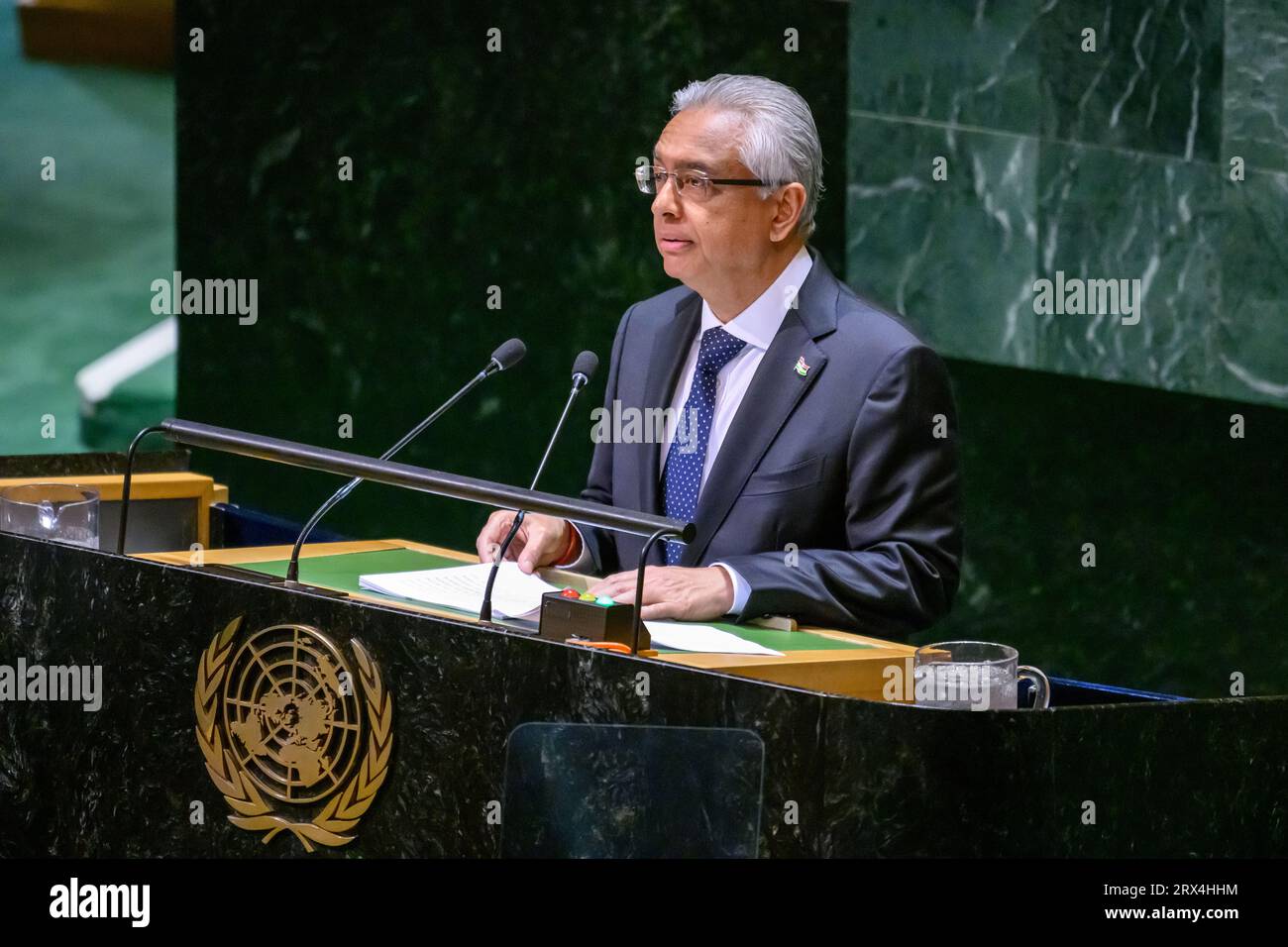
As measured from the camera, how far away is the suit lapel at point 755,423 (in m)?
3.40

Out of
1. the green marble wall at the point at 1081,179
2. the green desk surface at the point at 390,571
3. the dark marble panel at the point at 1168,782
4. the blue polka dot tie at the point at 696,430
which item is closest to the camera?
the dark marble panel at the point at 1168,782

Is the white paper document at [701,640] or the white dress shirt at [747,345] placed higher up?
the white dress shirt at [747,345]

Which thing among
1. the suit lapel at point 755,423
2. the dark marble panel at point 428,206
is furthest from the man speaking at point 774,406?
the dark marble panel at point 428,206

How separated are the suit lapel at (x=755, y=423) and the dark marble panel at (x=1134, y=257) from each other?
257 centimetres

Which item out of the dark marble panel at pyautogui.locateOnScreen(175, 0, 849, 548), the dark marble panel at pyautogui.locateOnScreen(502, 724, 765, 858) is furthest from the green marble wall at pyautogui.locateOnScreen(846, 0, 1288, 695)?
the dark marble panel at pyautogui.locateOnScreen(502, 724, 765, 858)

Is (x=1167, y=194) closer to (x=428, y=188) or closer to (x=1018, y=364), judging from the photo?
(x=1018, y=364)

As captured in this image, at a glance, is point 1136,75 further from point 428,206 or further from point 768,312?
point 768,312

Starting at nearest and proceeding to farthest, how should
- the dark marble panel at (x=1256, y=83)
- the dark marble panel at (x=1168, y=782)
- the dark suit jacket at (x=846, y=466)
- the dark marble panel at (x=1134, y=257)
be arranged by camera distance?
1. the dark marble panel at (x=1168, y=782)
2. the dark suit jacket at (x=846, y=466)
3. the dark marble panel at (x=1256, y=83)
4. the dark marble panel at (x=1134, y=257)

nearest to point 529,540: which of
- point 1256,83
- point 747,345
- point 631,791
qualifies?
point 747,345

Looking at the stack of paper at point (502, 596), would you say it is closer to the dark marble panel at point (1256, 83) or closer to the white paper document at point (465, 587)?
the white paper document at point (465, 587)

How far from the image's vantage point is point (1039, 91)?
5.84 metres

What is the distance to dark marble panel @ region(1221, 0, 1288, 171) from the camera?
5418mm
